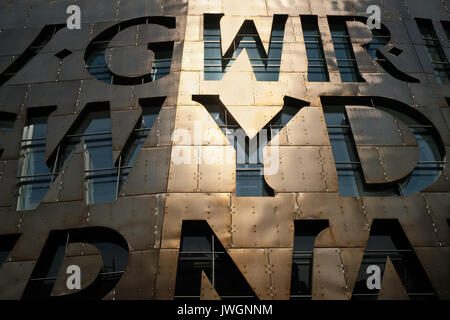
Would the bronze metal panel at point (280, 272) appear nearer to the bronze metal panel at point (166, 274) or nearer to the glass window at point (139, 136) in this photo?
the bronze metal panel at point (166, 274)

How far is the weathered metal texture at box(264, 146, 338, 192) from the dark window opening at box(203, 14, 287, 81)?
360 centimetres

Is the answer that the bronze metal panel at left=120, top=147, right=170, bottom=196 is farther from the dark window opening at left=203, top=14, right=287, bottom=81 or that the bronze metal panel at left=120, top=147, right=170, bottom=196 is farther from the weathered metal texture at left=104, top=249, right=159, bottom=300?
the dark window opening at left=203, top=14, right=287, bottom=81

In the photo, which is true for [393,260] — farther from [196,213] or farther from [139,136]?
[139,136]

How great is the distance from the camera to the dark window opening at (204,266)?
10047 mm

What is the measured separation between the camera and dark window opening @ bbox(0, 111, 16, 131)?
13223mm

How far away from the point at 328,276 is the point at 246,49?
933cm

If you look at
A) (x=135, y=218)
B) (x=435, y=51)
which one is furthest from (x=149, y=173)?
(x=435, y=51)

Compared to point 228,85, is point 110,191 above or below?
below

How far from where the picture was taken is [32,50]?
15133 millimetres
